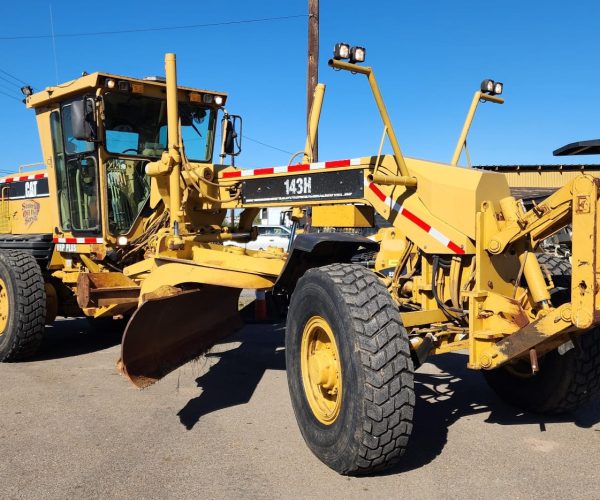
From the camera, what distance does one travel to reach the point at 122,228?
6.66 metres

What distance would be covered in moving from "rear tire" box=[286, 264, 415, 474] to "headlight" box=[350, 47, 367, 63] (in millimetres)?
1283

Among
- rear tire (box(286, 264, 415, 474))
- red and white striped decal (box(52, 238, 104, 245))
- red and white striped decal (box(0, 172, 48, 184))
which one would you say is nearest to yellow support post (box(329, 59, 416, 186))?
rear tire (box(286, 264, 415, 474))

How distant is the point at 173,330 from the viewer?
4988 millimetres

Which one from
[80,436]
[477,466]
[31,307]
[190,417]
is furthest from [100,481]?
[31,307]

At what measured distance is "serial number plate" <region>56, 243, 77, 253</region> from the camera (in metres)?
6.90

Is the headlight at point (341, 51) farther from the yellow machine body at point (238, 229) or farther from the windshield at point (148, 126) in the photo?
the windshield at point (148, 126)

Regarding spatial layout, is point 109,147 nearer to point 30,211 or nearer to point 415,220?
point 30,211

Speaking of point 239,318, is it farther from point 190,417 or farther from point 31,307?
point 31,307

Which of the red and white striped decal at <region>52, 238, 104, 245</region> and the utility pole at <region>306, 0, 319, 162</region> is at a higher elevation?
the utility pole at <region>306, 0, 319, 162</region>

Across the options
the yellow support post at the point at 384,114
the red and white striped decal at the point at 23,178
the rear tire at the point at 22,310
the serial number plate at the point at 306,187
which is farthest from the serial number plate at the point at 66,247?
the yellow support post at the point at 384,114

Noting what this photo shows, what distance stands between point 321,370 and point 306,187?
159 cm

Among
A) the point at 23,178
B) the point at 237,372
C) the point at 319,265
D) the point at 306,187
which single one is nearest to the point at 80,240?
the point at 23,178

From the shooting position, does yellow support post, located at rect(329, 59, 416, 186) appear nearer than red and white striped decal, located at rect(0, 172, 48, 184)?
Yes

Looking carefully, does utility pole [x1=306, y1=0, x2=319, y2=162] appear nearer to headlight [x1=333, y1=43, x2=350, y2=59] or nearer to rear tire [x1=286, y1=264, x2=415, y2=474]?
headlight [x1=333, y1=43, x2=350, y2=59]
